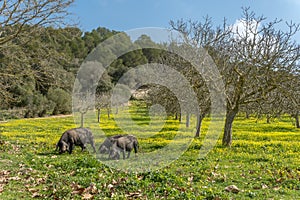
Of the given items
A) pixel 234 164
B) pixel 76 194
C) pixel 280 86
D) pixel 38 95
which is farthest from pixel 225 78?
pixel 38 95

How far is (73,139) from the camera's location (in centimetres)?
1884

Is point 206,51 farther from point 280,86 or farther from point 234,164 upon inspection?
point 234,164

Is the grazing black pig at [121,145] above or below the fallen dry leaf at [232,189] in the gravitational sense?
above

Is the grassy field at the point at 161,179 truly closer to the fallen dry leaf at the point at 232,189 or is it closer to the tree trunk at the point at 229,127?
the fallen dry leaf at the point at 232,189

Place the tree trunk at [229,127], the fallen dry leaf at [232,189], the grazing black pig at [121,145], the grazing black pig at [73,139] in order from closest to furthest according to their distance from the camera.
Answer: the fallen dry leaf at [232,189] → the grazing black pig at [121,145] → the grazing black pig at [73,139] → the tree trunk at [229,127]

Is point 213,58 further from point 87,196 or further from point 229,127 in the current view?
point 87,196

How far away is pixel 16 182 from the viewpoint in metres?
10.4

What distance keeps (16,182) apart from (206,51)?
13915 millimetres

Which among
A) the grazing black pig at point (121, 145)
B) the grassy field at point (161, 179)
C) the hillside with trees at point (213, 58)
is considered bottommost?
the grassy field at point (161, 179)

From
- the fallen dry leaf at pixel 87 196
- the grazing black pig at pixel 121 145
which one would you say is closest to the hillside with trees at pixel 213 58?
the grazing black pig at pixel 121 145

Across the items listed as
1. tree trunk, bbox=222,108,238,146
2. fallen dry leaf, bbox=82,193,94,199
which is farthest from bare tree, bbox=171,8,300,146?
fallen dry leaf, bbox=82,193,94,199

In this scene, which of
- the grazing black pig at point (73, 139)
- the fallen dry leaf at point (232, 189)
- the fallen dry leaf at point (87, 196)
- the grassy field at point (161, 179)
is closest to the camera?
the fallen dry leaf at point (87, 196)

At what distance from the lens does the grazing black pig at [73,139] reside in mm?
18312

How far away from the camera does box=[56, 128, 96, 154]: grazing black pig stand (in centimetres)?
1831
